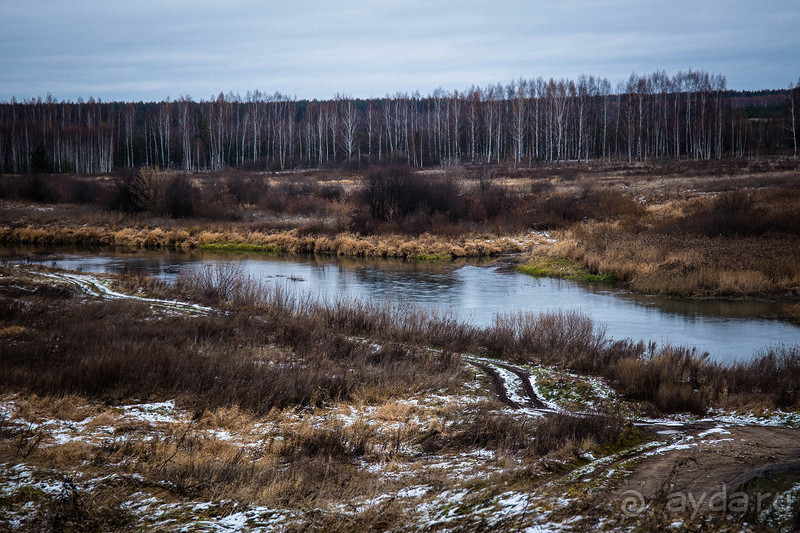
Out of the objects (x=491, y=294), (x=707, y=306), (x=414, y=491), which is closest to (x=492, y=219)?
(x=491, y=294)

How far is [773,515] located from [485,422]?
134 inches

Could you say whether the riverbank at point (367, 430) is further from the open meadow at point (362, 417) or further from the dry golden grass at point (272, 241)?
the dry golden grass at point (272, 241)

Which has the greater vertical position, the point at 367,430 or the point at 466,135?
the point at 466,135

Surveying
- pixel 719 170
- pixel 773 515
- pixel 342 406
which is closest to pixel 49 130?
pixel 719 170

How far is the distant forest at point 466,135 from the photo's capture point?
245ft

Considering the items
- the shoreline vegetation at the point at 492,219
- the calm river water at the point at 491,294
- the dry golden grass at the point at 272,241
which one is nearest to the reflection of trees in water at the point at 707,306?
the calm river water at the point at 491,294

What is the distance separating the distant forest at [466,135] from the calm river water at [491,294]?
41901mm

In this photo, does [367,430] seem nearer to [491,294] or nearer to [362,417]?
[362,417]

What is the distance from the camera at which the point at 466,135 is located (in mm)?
81062

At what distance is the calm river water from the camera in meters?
16.5

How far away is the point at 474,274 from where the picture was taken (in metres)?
28.1

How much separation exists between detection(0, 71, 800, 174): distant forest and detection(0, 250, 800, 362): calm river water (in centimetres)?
4190

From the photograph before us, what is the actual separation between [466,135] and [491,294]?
2442 inches

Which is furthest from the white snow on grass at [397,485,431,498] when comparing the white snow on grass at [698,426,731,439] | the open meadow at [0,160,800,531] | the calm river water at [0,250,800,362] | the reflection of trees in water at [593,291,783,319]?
the reflection of trees in water at [593,291,783,319]
